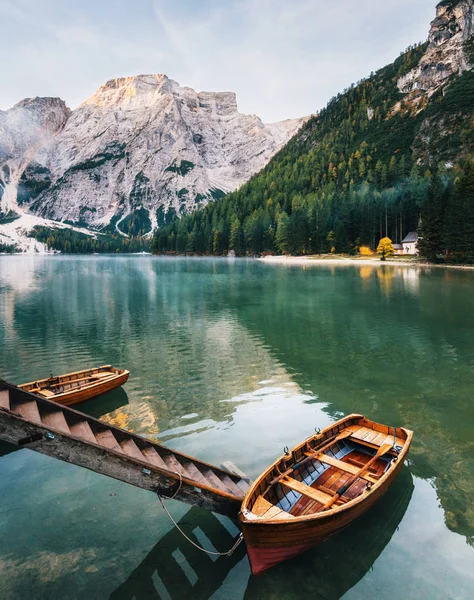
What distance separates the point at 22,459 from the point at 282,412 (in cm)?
1078

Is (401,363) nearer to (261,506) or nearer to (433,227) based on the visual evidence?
(261,506)

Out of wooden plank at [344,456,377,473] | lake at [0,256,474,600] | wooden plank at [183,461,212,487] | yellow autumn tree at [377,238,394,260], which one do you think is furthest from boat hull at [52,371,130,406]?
yellow autumn tree at [377,238,394,260]

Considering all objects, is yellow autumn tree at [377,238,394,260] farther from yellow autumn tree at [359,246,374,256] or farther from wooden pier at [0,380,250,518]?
wooden pier at [0,380,250,518]

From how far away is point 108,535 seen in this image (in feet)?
31.4

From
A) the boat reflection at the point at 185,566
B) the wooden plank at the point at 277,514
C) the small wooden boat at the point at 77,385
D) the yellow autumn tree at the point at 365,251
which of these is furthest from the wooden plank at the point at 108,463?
the yellow autumn tree at the point at 365,251

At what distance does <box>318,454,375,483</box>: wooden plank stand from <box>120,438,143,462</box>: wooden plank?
5.59m

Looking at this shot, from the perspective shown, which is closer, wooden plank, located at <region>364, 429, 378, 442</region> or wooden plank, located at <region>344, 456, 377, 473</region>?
wooden plank, located at <region>344, 456, 377, 473</region>

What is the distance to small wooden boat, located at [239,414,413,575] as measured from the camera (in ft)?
26.3

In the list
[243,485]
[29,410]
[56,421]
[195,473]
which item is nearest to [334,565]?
[243,485]

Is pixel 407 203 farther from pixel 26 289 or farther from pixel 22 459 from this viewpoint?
pixel 22 459

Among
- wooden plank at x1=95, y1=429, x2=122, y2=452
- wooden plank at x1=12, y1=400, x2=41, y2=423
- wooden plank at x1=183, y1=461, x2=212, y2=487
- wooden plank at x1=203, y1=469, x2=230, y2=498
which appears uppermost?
wooden plank at x1=12, y1=400, x2=41, y2=423

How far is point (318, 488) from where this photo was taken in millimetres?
9938

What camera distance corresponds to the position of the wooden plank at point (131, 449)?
8.09m

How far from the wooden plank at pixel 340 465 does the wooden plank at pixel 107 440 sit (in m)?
6.15
